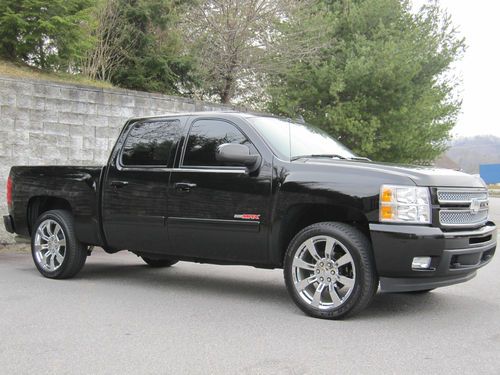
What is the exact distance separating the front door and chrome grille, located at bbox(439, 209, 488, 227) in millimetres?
1573

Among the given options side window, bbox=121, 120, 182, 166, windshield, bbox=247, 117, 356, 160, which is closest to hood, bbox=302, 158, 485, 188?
windshield, bbox=247, 117, 356, 160

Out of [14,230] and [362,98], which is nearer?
[14,230]

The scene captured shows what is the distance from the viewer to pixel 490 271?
27.0 feet

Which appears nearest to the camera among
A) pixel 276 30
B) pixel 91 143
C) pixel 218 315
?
pixel 218 315

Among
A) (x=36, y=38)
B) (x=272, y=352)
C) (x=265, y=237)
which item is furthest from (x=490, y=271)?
(x=36, y=38)

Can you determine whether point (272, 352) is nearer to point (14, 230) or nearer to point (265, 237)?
point (265, 237)

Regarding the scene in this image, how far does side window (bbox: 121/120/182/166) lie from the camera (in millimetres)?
6715

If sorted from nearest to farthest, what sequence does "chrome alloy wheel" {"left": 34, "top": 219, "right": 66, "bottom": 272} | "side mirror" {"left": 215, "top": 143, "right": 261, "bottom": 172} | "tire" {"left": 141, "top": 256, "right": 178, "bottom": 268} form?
"side mirror" {"left": 215, "top": 143, "right": 261, "bottom": 172}
"chrome alloy wheel" {"left": 34, "top": 219, "right": 66, "bottom": 272}
"tire" {"left": 141, "top": 256, "right": 178, "bottom": 268}

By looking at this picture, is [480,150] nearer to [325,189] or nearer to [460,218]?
[460,218]

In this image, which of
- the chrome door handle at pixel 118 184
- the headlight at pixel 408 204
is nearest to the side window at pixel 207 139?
the chrome door handle at pixel 118 184

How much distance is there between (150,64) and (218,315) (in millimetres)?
9809

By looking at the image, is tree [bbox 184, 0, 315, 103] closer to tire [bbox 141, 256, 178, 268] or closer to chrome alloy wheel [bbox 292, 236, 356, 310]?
tire [bbox 141, 256, 178, 268]

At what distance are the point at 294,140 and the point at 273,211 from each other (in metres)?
0.91

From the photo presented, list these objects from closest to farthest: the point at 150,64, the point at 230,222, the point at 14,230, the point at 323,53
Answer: the point at 230,222 → the point at 14,230 → the point at 150,64 → the point at 323,53
